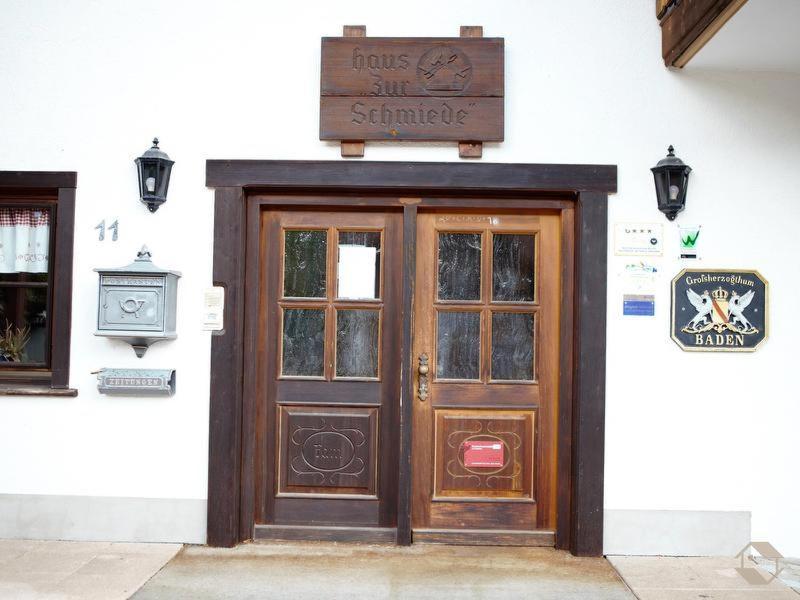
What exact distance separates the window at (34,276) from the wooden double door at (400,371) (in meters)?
1.13

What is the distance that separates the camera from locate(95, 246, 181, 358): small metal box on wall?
148 inches

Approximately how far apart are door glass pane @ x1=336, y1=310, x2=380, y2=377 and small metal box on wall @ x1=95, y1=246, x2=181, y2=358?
98 centimetres

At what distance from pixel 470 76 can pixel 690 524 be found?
9.12 ft

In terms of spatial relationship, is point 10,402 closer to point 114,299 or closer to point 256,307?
point 114,299

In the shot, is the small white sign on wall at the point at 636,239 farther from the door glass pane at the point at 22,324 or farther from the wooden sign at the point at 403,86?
the door glass pane at the point at 22,324

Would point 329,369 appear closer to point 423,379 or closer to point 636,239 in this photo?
point 423,379

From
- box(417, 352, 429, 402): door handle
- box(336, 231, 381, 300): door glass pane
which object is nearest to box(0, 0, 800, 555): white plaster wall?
box(336, 231, 381, 300): door glass pane

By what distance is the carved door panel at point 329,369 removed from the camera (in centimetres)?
402

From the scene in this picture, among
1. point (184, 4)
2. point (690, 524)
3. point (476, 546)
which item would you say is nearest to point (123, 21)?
point (184, 4)

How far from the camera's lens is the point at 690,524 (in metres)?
3.84

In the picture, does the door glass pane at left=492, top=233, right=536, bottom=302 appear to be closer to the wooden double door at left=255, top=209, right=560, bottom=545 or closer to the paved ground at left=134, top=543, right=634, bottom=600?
the wooden double door at left=255, top=209, right=560, bottom=545

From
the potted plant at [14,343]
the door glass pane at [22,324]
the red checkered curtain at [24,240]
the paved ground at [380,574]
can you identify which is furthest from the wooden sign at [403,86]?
the paved ground at [380,574]

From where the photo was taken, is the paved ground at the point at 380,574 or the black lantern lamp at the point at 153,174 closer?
the paved ground at the point at 380,574

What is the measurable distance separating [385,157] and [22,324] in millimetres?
2354
